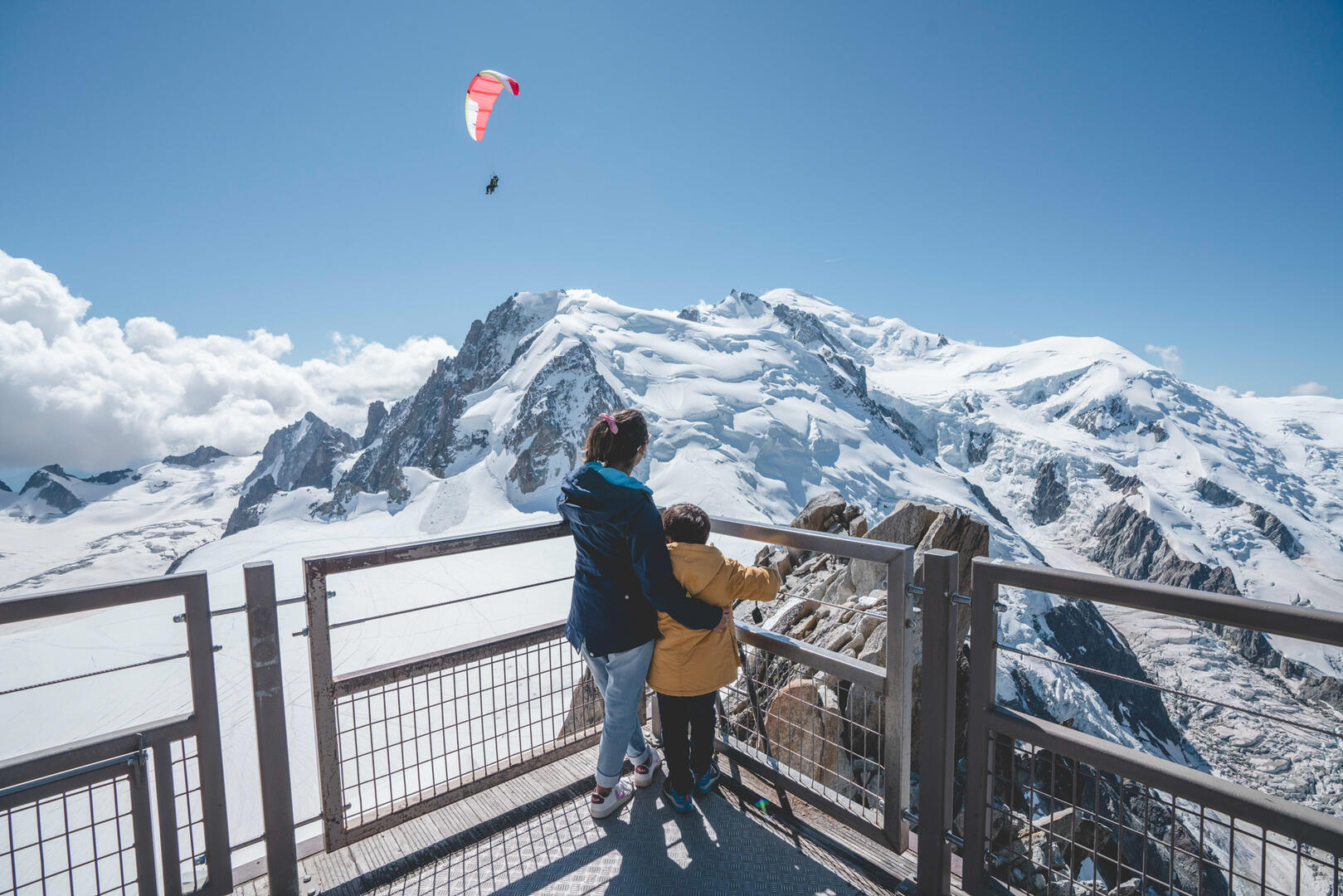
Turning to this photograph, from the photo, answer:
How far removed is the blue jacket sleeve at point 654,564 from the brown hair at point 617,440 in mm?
404

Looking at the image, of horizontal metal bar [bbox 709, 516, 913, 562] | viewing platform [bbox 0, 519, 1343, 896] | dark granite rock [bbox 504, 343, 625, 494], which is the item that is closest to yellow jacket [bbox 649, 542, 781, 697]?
horizontal metal bar [bbox 709, 516, 913, 562]

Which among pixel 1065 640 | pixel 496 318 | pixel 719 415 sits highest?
pixel 496 318

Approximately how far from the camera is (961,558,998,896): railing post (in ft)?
9.37

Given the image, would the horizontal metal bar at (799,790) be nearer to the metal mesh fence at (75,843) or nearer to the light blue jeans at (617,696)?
the light blue jeans at (617,696)

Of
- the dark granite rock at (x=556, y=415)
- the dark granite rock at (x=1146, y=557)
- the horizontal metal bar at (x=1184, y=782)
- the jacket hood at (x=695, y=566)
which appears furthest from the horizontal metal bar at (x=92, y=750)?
the dark granite rock at (x=1146, y=557)

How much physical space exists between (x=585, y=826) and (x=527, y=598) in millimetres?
59952

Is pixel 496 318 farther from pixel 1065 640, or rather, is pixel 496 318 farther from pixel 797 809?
pixel 797 809

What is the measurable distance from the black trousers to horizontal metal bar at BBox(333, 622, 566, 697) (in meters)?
1.00

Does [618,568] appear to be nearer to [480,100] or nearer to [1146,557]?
[480,100]

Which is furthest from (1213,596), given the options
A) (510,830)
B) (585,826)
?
(510,830)

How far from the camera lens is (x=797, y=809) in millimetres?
3932

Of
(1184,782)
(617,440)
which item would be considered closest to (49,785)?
(617,440)

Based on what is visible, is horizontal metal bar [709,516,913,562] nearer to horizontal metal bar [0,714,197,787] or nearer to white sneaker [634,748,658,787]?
white sneaker [634,748,658,787]

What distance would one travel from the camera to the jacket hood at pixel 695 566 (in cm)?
339
